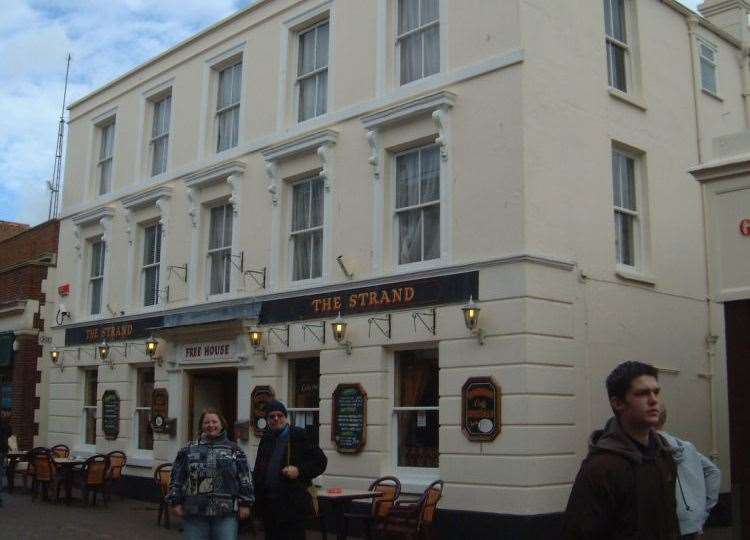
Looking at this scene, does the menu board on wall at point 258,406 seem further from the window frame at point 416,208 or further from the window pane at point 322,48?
the window pane at point 322,48

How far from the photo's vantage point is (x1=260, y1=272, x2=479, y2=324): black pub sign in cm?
1260

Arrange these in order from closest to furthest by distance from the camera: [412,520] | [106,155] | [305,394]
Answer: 1. [412,520]
2. [305,394]
3. [106,155]

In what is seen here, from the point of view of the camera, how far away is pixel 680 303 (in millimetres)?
14680

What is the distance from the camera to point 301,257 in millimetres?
15859

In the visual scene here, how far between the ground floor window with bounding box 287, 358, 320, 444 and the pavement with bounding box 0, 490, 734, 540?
1857 mm

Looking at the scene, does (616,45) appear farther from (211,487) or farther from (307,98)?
(211,487)

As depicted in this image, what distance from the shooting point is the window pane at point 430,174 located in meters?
13.6

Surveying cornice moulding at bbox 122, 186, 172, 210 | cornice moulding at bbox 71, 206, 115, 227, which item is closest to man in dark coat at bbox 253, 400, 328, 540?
cornice moulding at bbox 122, 186, 172, 210

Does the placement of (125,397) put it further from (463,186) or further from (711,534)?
(711,534)

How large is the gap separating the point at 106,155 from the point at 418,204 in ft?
37.2

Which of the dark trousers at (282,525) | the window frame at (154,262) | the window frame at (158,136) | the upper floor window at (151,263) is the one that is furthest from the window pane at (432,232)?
the window frame at (158,136)

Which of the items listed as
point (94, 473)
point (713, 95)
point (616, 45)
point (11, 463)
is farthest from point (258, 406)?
point (713, 95)

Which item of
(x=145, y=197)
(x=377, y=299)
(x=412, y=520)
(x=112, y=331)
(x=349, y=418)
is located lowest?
(x=412, y=520)

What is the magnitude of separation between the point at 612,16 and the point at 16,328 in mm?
17097
